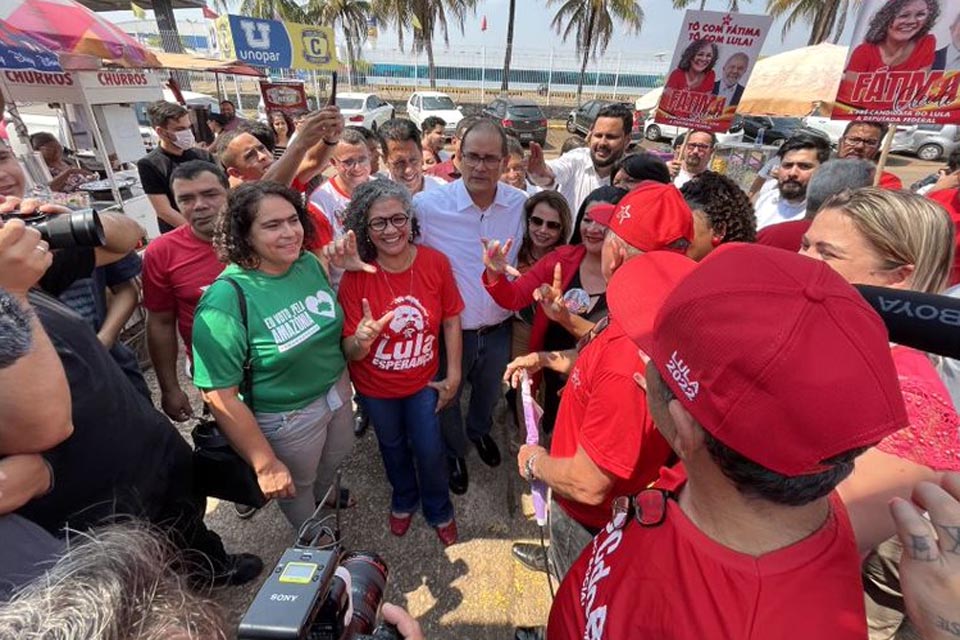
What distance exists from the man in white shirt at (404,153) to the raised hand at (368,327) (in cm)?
200

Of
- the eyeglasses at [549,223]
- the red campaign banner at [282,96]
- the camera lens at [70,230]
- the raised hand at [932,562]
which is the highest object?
the red campaign banner at [282,96]

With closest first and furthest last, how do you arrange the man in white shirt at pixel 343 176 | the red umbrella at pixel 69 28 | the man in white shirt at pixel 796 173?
the man in white shirt at pixel 343 176 → the man in white shirt at pixel 796 173 → the red umbrella at pixel 69 28

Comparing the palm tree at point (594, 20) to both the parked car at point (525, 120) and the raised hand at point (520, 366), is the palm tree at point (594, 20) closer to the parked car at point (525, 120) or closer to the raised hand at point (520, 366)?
the parked car at point (525, 120)

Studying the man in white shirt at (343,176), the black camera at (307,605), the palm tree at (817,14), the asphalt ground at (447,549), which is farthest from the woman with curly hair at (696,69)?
the palm tree at (817,14)

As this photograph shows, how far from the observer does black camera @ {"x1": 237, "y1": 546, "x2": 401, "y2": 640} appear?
72 cm

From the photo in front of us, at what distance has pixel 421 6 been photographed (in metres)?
25.4

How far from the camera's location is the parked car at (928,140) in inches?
578

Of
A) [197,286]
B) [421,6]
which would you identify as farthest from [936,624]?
[421,6]

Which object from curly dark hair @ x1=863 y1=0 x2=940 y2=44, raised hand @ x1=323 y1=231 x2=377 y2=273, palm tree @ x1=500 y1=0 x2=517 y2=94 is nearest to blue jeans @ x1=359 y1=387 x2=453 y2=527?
raised hand @ x1=323 y1=231 x2=377 y2=273

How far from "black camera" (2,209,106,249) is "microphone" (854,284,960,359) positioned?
85.9 inches

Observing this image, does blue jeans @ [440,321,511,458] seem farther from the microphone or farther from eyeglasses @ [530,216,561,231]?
the microphone

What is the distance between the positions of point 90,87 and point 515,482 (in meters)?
8.41

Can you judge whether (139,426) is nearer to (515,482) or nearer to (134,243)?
(134,243)

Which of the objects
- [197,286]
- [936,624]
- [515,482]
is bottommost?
[515,482]
